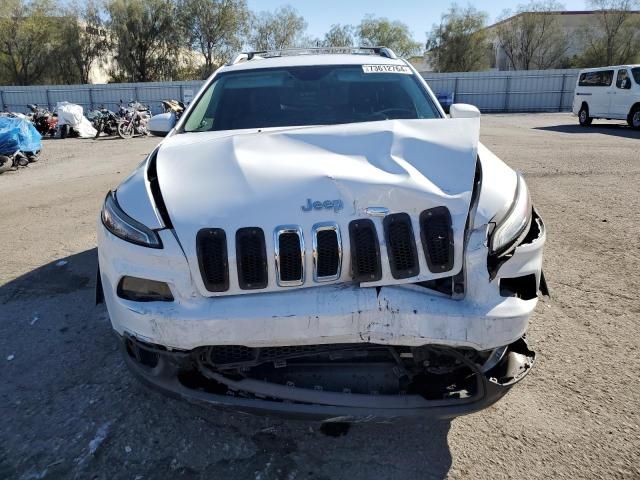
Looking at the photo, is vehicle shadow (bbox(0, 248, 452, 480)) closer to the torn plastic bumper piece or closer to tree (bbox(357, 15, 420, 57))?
the torn plastic bumper piece

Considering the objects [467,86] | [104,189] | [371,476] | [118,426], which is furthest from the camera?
[467,86]

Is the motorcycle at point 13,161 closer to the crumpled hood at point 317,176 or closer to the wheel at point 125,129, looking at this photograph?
the wheel at point 125,129

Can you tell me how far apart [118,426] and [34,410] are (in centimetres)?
50

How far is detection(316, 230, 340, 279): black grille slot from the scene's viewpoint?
1.81 meters

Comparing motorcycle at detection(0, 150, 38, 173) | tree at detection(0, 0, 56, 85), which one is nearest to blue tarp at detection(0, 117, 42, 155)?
motorcycle at detection(0, 150, 38, 173)

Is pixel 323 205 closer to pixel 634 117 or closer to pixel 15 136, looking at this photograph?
pixel 15 136

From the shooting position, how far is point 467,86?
30344 mm

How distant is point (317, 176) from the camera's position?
6.59 ft

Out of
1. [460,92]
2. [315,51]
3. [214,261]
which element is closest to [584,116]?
[460,92]

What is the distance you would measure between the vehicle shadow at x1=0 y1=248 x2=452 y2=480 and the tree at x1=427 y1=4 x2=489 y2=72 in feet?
167

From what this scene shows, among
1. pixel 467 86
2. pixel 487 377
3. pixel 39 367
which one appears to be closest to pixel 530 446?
pixel 487 377

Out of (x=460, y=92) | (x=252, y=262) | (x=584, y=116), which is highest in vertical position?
(x=460, y=92)

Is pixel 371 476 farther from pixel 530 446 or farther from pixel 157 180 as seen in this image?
pixel 157 180

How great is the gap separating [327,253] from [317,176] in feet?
1.21
